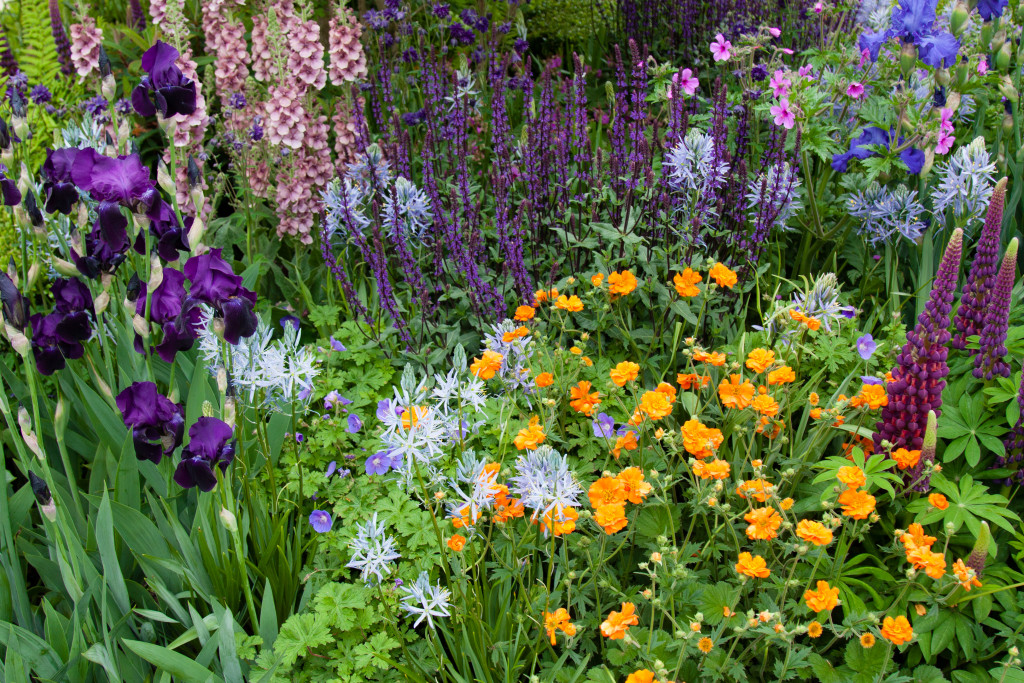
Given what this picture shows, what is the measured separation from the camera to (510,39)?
505cm

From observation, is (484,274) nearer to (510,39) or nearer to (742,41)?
(742,41)

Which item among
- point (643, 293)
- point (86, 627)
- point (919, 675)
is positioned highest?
point (643, 293)

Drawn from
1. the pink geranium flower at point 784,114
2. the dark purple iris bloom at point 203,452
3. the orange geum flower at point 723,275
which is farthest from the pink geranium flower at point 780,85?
the dark purple iris bloom at point 203,452

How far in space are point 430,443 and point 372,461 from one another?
1.30ft

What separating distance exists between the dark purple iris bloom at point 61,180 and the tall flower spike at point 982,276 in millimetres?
2327

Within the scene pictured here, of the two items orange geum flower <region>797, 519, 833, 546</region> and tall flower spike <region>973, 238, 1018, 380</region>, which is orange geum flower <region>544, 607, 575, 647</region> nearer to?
orange geum flower <region>797, 519, 833, 546</region>

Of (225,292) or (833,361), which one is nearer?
(225,292)

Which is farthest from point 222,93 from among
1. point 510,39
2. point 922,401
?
point 922,401

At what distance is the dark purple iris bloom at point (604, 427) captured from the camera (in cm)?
208

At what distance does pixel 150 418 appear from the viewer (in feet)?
5.49

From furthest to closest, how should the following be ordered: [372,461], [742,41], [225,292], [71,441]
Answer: [742,41]
[71,441]
[372,461]
[225,292]

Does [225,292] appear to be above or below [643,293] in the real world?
above

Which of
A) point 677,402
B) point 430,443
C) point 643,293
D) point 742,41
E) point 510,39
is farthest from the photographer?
point 510,39

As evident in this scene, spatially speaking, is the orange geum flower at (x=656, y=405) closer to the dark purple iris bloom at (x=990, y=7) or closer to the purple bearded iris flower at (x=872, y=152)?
the purple bearded iris flower at (x=872, y=152)
